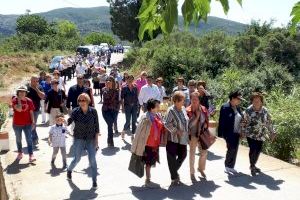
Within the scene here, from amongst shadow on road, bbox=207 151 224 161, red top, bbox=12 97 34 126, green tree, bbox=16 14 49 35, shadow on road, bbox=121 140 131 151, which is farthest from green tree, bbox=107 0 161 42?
red top, bbox=12 97 34 126

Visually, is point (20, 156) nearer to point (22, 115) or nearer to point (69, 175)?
point (22, 115)

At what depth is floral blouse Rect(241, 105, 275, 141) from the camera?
29.1 ft

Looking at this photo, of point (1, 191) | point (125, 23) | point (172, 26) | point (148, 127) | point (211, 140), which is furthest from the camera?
point (125, 23)

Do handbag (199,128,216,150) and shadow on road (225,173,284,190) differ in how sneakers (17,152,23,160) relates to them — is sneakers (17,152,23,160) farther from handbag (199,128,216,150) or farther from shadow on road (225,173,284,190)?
shadow on road (225,173,284,190)

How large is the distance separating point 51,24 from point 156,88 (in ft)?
280

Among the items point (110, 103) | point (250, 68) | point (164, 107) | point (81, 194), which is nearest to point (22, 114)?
point (110, 103)

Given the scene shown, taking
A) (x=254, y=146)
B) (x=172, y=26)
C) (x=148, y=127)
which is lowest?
(x=254, y=146)

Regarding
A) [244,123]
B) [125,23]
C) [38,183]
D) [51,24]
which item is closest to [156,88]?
[244,123]

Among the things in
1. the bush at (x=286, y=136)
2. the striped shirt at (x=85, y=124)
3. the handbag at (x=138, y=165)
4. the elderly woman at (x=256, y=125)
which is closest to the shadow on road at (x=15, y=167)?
the striped shirt at (x=85, y=124)

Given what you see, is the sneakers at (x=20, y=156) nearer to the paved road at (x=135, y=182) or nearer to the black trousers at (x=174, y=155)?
the paved road at (x=135, y=182)

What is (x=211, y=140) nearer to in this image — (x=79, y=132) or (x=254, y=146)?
(x=254, y=146)

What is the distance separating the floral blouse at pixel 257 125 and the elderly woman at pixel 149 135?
1823mm

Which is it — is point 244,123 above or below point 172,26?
below

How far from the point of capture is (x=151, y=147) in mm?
8172
